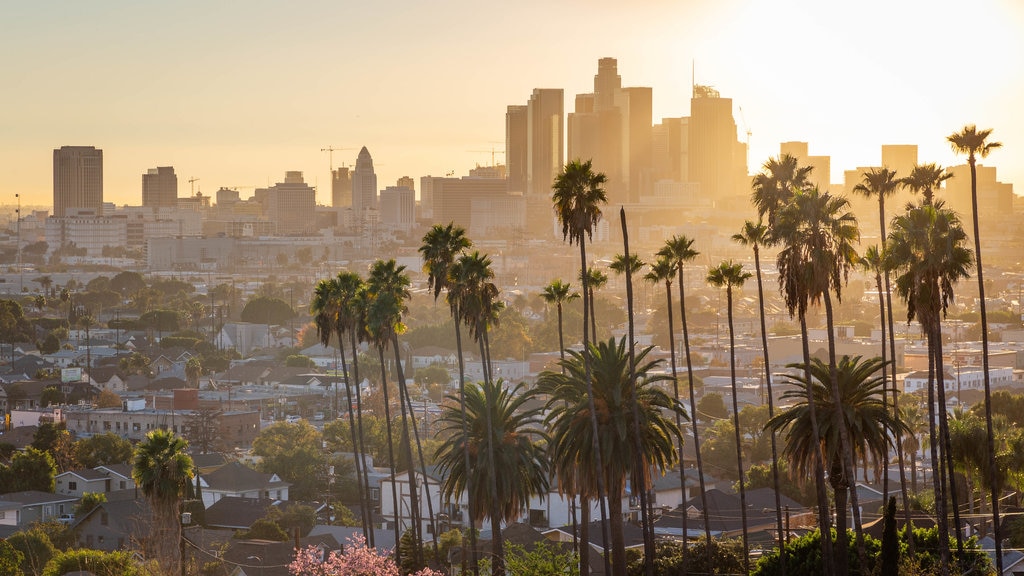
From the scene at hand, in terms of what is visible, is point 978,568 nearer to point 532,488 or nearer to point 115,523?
point 532,488

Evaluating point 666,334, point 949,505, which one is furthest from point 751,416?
point 666,334

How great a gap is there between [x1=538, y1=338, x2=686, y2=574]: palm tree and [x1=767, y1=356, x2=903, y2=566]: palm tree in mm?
3769

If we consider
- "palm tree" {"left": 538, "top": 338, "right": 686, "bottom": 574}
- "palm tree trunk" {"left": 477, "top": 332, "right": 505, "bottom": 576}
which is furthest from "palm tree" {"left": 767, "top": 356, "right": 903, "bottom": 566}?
"palm tree trunk" {"left": 477, "top": 332, "right": 505, "bottom": 576}

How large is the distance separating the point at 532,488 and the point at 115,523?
24359 mm

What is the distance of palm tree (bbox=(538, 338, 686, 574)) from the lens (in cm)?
4081

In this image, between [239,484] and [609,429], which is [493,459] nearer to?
[609,429]

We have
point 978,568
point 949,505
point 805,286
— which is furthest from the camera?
point 949,505

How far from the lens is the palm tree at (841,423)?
3725 cm

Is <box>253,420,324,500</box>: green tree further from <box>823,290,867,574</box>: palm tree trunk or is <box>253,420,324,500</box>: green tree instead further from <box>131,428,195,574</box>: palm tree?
<box>823,290,867,574</box>: palm tree trunk

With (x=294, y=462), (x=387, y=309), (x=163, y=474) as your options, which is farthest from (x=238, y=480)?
(x=163, y=474)

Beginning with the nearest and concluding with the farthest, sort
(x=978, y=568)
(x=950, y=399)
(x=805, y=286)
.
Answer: (x=805, y=286)
(x=978, y=568)
(x=950, y=399)

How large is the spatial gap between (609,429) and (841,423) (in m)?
6.61

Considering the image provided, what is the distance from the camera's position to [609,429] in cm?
4088

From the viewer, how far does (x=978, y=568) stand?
39.1m
